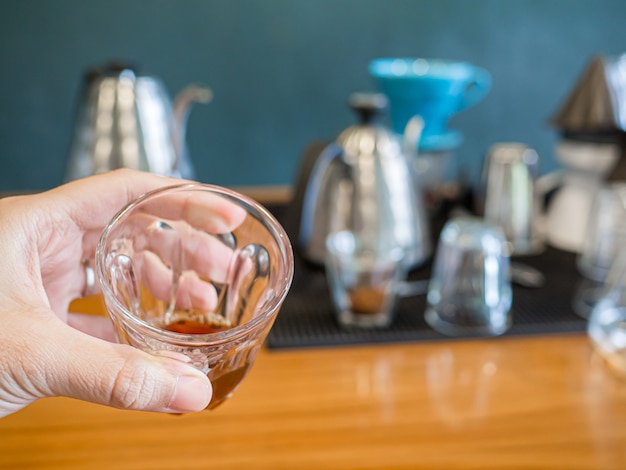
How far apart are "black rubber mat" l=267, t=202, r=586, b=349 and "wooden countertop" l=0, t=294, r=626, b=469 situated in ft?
0.10

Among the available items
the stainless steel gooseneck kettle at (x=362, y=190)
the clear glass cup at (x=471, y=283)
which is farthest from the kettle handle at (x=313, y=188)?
the clear glass cup at (x=471, y=283)

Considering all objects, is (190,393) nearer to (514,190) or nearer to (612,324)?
(612,324)

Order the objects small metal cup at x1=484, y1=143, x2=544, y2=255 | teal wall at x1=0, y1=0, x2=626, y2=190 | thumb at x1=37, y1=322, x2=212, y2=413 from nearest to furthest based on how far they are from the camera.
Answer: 1. thumb at x1=37, y1=322, x2=212, y2=413
2. small metal cup at x1=484, y1=143, x2=544, y2=255
3. teal wall at x1=0, y1=0, x2=626, y2=190

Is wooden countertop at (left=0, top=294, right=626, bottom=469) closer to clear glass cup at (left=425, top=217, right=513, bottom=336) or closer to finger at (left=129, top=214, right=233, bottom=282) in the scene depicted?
clear glass cup at (left=425, top=217, right=513, bottom=336)

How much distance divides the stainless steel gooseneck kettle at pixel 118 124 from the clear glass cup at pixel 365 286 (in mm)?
460

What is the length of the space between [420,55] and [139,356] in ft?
5.28

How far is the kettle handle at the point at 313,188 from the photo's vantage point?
119 cm

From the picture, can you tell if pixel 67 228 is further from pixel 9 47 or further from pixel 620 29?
pixel 620 29

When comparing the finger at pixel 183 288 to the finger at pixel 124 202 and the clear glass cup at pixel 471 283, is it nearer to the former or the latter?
the finger at pixel 124 202

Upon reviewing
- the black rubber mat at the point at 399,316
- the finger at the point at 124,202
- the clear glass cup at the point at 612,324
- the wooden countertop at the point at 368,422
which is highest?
the finger at the point at 124,202

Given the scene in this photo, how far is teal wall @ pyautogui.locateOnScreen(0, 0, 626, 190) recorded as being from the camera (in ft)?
5.90

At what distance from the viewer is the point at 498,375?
0.86 meters

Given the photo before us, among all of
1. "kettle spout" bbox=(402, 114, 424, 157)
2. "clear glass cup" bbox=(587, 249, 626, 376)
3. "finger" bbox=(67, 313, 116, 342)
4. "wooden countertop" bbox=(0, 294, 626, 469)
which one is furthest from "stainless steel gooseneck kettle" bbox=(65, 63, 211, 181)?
"clear glass cup" bbox=(587, 249, 626, 376)

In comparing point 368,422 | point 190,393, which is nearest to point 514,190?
point 368,422
